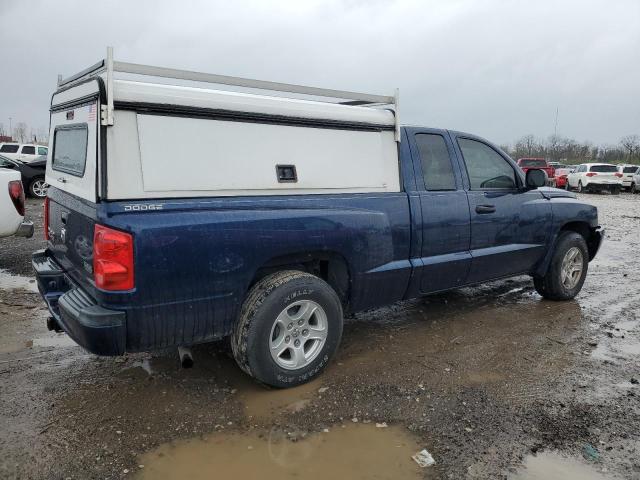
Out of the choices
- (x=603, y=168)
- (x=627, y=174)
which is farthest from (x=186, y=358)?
(x=627, y=174)

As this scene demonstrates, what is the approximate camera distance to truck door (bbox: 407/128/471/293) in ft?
14.4

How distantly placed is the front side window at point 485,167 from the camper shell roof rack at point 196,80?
103 centimetres

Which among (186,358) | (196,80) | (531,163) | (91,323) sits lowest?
(186,358)

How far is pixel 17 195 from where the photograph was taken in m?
6.32

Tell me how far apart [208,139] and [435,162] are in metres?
2.18

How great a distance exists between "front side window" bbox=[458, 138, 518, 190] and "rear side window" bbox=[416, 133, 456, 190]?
265 mm

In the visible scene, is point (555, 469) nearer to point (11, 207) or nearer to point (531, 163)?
point (11, 207)

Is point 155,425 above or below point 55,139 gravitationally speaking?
below

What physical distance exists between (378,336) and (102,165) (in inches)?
112

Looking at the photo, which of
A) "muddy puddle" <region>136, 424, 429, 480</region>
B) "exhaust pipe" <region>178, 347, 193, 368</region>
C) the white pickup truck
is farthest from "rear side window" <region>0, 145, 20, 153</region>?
"muddy puddle" <region>136, 424, 429, 480</region>

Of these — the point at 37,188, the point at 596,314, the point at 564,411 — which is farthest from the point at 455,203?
the point at 37,188

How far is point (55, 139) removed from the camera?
4.27m

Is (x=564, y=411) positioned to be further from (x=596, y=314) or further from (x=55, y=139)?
(x=55, y=139)

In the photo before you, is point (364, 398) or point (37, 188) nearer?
point (364, 398)
